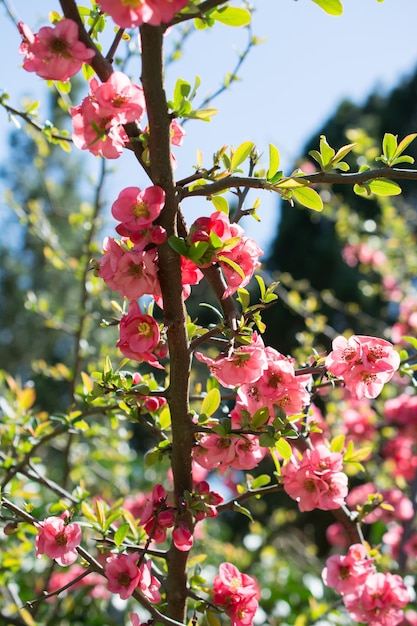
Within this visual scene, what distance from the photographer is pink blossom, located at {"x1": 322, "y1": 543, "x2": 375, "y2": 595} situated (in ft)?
3.69

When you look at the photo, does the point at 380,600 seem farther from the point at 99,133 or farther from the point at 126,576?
the point at 99,133

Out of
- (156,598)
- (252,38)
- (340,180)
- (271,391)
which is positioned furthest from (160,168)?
(252,38)

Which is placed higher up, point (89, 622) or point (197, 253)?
point (197, 253)

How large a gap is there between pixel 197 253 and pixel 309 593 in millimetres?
2404

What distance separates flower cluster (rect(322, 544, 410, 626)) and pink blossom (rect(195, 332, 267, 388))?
47 centimetres

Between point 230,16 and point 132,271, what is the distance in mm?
339

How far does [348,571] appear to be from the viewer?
113 cm

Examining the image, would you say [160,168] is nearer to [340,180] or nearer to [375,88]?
[340,180]

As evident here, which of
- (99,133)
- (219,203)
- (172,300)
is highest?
(99,133)

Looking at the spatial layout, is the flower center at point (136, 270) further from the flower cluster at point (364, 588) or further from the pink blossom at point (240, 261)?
the flower cluster at point (364, 588)

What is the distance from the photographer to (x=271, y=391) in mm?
899

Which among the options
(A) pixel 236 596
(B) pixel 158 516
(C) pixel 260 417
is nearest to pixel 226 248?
(C) pixel 260 417

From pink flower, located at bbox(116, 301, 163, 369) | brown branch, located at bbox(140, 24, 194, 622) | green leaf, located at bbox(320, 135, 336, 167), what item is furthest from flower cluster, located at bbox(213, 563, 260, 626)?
green leaf, located at bbox(320, 135, 336, 167)

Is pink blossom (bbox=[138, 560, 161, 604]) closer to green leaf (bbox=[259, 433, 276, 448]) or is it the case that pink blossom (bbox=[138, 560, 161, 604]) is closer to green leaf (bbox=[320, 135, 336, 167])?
green leaf (bbox=[259, 433, 276, 448])
